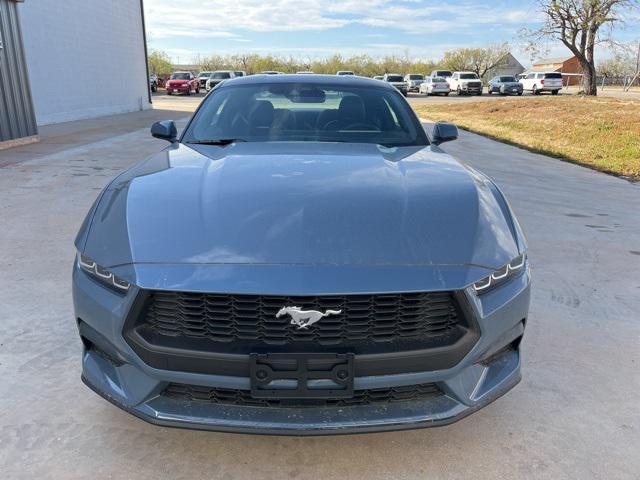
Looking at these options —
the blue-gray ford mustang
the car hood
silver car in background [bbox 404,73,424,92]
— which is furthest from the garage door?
silver car in background [bbox 404,73,424,92]

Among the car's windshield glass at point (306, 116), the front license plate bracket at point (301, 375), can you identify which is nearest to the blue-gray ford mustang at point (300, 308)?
the front license plate bracket at point (301, 375)

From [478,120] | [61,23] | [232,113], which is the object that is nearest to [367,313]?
[232,113]

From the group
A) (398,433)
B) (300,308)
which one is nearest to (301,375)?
(300,308)

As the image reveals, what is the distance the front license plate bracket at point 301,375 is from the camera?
1692mm

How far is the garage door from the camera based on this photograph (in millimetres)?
9742

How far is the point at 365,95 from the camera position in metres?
3.58

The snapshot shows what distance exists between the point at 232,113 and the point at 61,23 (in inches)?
649

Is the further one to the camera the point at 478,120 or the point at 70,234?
the point at 478,120

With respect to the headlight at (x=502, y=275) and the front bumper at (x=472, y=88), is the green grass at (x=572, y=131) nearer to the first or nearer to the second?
the headlight at (x=502, y=275)

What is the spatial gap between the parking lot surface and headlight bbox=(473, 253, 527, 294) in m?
0.72

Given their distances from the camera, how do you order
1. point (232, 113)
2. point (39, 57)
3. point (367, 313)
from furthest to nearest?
point (39, 57) → point (232, 113) → point (367, 313)

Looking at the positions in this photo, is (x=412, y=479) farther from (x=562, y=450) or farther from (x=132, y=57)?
(x=132, y=57)

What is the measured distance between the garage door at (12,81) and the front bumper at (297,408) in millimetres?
9846

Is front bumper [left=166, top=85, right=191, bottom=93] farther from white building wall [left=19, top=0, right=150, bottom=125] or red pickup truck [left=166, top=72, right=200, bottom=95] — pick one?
white building wall [left=19, top=0, right=150, bottom=125]
